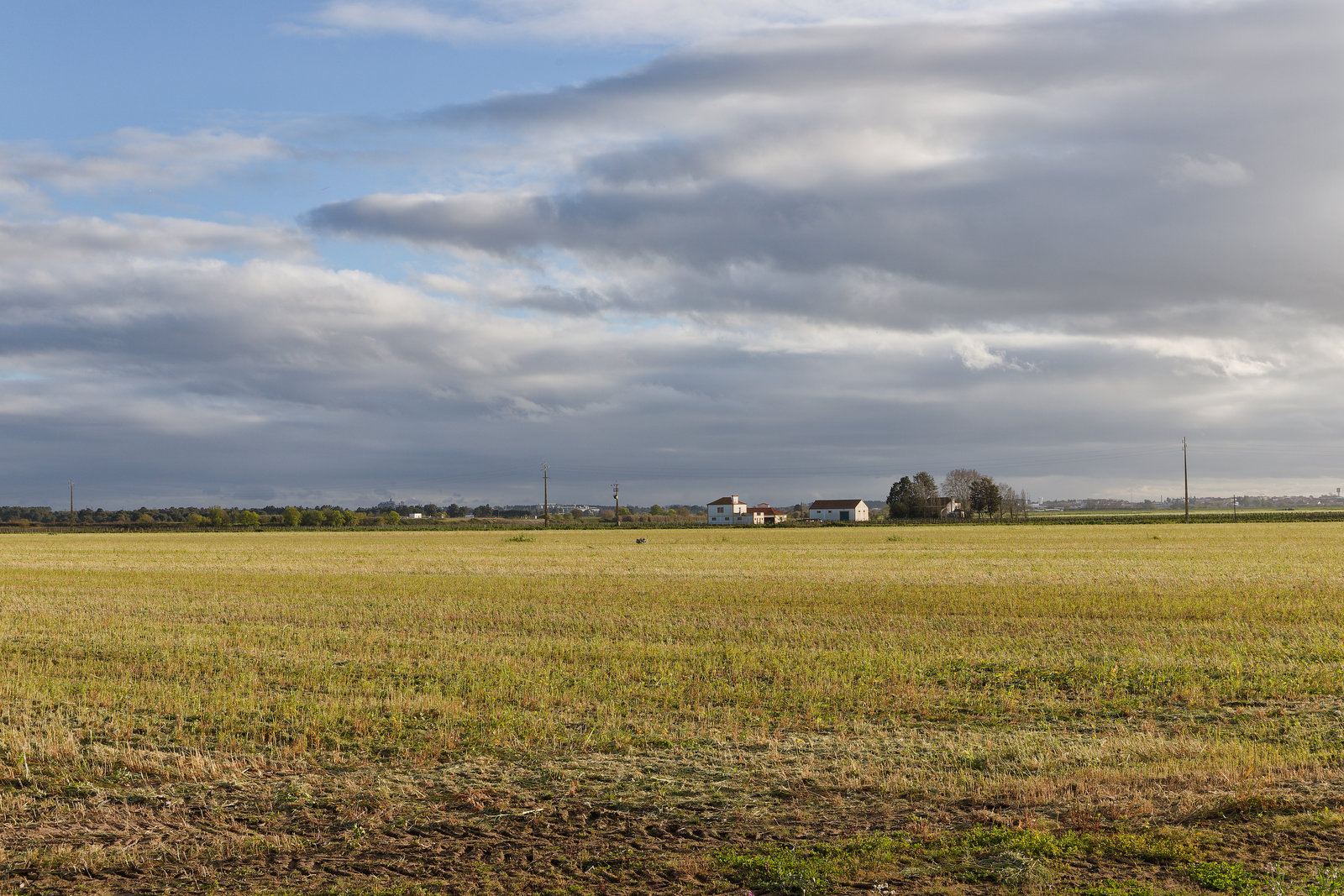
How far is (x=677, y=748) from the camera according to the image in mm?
11312

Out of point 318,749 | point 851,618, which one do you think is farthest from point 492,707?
point 851,618

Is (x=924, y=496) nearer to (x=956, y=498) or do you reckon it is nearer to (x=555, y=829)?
(x=956, y=498)

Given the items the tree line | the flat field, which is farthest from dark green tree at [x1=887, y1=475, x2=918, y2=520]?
the flat field

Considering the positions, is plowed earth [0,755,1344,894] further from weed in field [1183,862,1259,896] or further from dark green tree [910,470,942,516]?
dark green tree [910,470,942,516]

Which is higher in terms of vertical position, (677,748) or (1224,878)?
(1224,878)

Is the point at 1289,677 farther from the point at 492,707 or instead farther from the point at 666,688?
the point at 492,707

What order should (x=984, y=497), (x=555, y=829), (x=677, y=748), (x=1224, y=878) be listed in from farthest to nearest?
(x=984, y=497) < (x=677, y=748) < (x=555, y=829) < (x=1224, y=878)

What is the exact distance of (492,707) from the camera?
13.4 m

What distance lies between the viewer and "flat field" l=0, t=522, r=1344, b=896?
7.70 metres

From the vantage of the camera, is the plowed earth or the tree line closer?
the plowed earth

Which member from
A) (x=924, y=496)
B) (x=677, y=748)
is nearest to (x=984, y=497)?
(x=924, y=496)

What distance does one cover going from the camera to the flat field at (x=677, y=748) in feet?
25.3

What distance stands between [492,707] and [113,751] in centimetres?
457

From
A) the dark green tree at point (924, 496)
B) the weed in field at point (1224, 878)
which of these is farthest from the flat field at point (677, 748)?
the dark green tree at point (924, 496)
